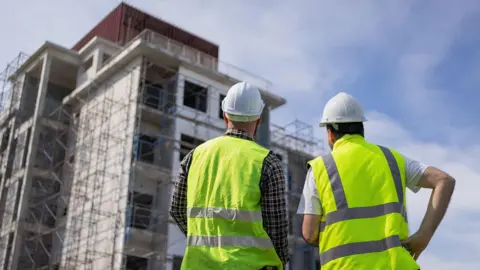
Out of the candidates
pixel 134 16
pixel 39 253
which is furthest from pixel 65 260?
pixel 134 16

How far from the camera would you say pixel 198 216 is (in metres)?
2.37

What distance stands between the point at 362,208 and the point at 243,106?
0.72 m

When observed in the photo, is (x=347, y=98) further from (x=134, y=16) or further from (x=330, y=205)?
(x=134, y=16)

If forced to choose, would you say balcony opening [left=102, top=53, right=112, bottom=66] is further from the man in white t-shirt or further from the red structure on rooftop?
the man in white t-shirt

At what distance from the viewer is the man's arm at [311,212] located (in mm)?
2316

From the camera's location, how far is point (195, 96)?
19.3 metres

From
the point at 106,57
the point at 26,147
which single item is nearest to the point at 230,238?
the point at 106,57

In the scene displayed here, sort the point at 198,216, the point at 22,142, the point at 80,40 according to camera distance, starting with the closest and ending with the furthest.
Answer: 1. the point at 198,216
2. the point at 22,142
3. the point at 80,40

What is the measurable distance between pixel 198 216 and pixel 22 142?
20.1 metres

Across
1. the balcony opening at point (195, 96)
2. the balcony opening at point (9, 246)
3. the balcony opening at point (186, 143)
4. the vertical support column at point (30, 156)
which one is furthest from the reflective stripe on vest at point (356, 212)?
the balcony opening at point (9, 246)

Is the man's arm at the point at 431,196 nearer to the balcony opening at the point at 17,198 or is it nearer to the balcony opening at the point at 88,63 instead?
the balcony opening at the point at 17,198

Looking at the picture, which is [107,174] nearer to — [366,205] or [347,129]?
[347,129]

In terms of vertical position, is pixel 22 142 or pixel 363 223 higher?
pixel 22 142

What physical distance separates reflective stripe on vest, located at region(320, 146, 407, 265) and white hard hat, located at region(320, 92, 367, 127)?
0.74 ft
